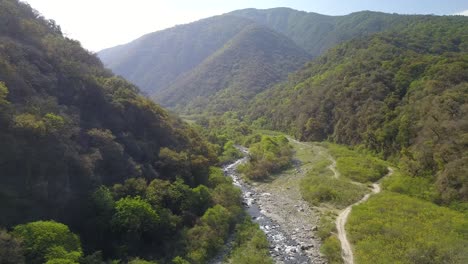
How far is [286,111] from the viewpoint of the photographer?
408ft

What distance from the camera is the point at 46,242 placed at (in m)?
26.4

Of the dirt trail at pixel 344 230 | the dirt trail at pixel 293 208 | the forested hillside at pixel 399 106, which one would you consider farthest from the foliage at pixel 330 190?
the forested hillside at pixel 399 106

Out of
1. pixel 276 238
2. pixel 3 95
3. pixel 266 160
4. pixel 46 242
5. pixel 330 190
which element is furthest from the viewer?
pixel 266 160

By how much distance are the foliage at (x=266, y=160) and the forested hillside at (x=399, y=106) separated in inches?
668

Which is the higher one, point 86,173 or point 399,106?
point 86,173

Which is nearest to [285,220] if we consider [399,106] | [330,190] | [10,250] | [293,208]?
[293,208]

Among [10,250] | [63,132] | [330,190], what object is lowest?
[330,190]

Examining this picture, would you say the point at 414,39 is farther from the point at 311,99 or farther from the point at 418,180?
the point at 418,180

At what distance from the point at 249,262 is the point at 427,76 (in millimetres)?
60517

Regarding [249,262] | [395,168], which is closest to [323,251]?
[249,262]

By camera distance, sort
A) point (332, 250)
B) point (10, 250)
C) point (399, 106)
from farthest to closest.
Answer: point (399, 106) < point (332, 250) < point (10, 250)

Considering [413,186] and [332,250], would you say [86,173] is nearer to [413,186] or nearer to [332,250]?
[332,250]

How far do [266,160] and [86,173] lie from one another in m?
42.8

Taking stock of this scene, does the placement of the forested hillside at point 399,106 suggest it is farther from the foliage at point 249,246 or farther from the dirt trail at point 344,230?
the foliage at point 249,246
